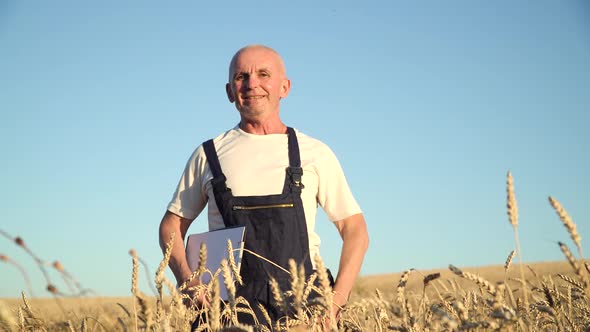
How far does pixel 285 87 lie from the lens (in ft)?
19.7

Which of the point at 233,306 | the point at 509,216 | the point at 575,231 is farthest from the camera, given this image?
the point at 233,306

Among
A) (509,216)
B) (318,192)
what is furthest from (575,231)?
(318,192)

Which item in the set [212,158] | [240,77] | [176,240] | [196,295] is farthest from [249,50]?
[196,295]

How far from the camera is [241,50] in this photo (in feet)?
18.7

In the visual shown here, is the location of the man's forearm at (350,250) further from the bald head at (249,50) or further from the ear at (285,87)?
the bald head at (249,50)

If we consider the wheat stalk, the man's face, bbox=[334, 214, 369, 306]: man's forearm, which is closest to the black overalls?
bbox=[334, 214, 369, 306]: man's forearm

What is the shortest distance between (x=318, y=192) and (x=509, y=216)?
12.2 feet

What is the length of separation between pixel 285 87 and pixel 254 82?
1.54 feet

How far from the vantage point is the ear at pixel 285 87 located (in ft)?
19.5

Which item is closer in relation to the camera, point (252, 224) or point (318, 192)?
point (252, 224)

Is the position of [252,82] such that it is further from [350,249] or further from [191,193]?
[350,249]

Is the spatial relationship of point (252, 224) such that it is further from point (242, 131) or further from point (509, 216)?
point (509, 216)

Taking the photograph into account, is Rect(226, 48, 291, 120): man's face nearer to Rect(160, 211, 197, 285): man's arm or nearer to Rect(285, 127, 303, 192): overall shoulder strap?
Rect(285, 127, 303, 192): overall shoulder strap

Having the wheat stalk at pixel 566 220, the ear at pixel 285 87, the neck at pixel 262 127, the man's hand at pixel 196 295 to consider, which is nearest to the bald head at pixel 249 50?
the ear at pixel 285 87
